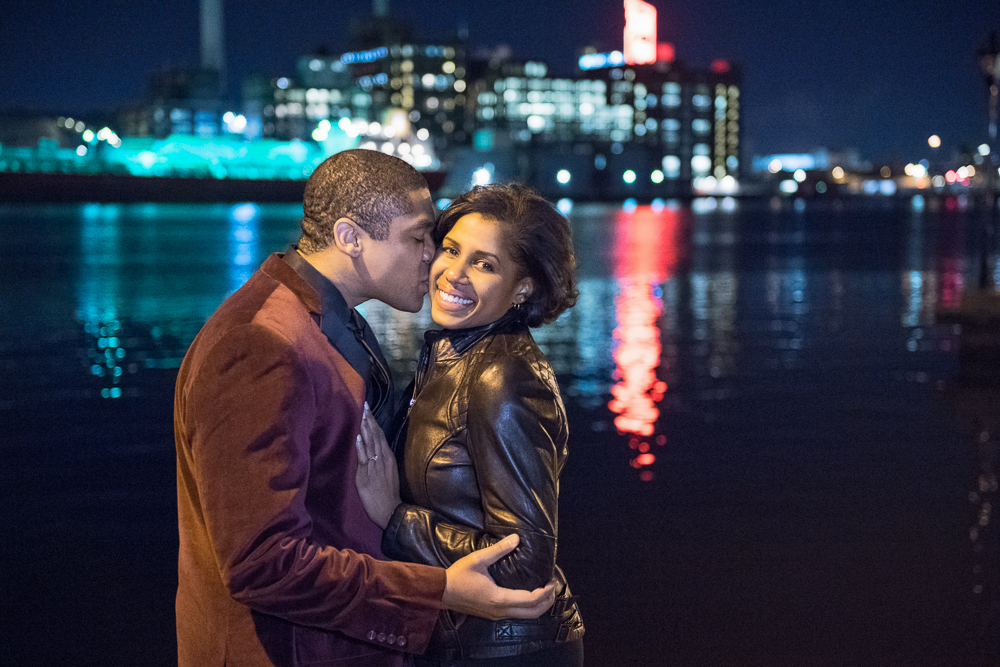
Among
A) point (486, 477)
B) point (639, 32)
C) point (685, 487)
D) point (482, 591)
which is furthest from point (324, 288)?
point (639, 32)

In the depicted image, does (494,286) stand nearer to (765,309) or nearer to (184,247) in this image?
(765,309)

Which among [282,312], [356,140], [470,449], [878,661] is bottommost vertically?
[878,661]

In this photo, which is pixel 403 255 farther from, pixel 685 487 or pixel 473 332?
pixel 685 487

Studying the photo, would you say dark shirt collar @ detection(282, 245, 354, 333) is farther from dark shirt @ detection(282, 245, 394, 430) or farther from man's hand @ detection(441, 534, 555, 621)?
man's hand @ detection(441, 534, 555, 621)

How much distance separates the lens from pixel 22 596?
464cm

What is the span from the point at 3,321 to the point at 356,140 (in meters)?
93.9

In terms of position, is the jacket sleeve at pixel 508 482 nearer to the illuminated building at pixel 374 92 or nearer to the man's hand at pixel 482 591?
the man's hand at pixel 482 591

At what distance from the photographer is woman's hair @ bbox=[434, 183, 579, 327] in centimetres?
214

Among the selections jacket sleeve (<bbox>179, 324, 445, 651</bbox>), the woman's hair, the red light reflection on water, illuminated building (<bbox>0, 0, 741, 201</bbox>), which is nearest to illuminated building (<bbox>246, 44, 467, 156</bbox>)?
illuminated building (<bbox>0, 0, 741, 201</bbox>)

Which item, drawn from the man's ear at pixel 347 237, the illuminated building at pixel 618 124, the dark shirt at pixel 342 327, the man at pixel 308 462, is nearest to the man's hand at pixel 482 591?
the man at pixel 308 462

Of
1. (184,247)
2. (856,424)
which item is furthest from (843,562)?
(184,247)

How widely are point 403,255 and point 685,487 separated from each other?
15.3 feet

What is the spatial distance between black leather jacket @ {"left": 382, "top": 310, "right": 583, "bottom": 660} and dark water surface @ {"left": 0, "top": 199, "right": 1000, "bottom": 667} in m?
2.17

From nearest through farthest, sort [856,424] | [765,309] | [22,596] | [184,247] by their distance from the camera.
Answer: [22,596] → [856,424] → [765,309] → [184,247]
